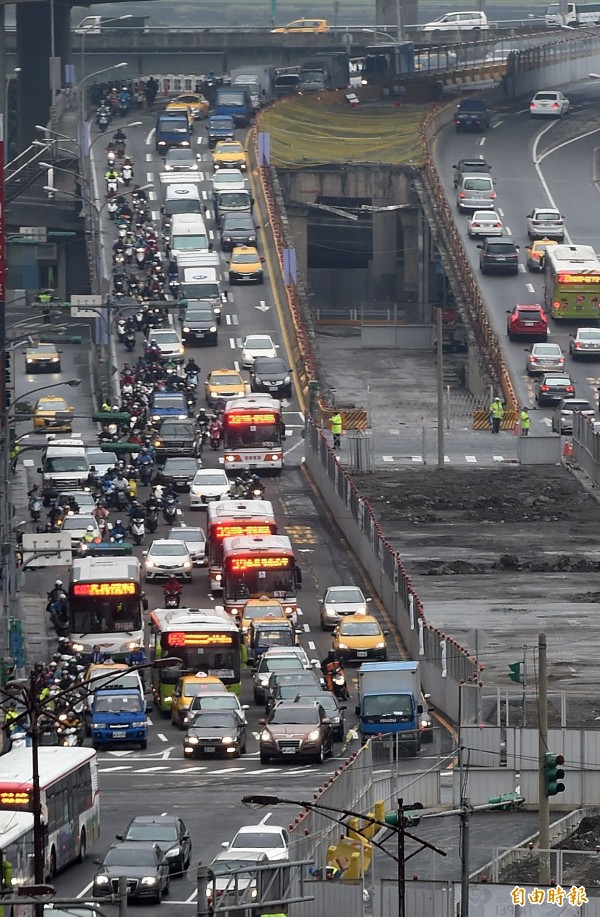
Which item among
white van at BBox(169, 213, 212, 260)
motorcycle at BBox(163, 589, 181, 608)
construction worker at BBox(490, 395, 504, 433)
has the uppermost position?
motorcycle at BBox(163, 589, 181, 608)

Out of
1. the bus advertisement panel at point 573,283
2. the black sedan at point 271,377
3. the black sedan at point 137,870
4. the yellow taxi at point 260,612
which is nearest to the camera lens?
the black sedan at point 137,870

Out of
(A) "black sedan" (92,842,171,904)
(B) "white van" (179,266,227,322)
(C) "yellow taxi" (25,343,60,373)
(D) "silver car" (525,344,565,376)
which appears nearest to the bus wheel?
(A) "black sedan" (92,842,171,904)

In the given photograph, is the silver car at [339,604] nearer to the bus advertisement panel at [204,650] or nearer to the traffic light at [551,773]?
the bus advertisement panel at [204,650]

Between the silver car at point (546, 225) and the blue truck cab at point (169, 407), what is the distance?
106 ft

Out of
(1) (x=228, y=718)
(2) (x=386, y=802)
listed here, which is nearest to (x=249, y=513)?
(1) (x=228, y=718)

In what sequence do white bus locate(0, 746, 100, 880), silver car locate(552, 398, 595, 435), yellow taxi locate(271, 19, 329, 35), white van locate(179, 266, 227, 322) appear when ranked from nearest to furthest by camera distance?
white bus locate(0, 746, 100, 880)
silver car locate(552, 398, 595, 435)
white van locate(179, 266, 227, 322)
yellow taxi locate(271, 19, 329, 35)

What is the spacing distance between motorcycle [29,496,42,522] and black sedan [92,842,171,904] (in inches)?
1509

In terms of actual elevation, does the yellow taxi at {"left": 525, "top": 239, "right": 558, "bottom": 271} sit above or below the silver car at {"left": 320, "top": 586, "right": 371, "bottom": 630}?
below

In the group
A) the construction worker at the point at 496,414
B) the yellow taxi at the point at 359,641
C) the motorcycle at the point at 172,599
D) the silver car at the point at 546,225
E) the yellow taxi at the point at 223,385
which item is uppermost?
the yellow taxi at the point at 359,641

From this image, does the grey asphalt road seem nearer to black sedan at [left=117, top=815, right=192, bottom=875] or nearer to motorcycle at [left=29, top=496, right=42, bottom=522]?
motorcycle at [left=29, top=496, right=42, bottom=522]

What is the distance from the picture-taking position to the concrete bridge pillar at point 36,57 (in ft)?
511

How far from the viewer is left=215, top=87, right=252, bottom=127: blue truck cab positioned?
143875 millimetres

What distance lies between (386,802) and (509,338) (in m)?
63.2

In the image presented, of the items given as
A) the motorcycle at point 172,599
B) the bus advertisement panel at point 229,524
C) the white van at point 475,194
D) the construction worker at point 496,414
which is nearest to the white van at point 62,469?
the bus advertisement panel at point 229,524
